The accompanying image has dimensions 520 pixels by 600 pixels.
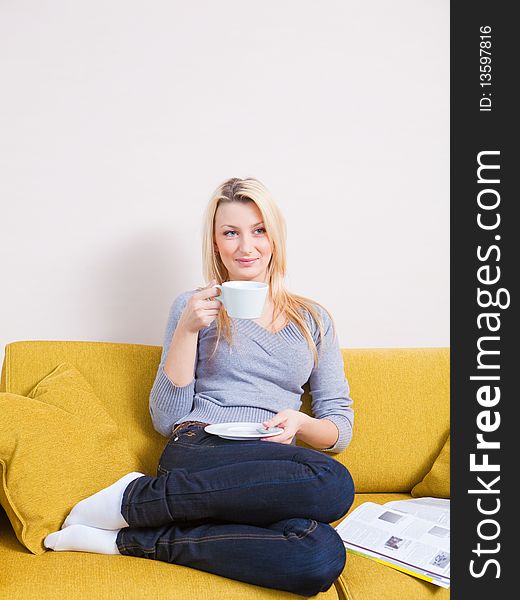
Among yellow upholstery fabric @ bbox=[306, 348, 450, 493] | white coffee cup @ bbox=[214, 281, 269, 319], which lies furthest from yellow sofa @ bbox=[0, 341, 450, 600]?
white coffee cup @ bbox=[214, 281, 269, 319]

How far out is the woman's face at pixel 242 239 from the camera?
2.21m

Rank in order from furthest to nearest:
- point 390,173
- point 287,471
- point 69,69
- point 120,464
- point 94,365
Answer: point 390,173
point 69,69
point 94,365
point 120,464
point 287,471

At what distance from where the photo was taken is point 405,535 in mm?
1919

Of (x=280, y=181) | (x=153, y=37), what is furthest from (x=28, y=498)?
(x=153, y=37)

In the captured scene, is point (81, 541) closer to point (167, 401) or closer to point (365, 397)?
point (167, 401)

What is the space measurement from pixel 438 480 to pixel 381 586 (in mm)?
546

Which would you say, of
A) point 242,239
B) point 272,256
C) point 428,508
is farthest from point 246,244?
point 428,508

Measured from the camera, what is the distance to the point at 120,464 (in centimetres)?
204

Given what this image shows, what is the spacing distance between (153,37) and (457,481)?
1.67 meters

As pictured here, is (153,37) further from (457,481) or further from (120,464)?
(457,481)

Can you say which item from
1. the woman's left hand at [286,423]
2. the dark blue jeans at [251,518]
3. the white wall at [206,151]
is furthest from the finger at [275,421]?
the white wall at [206,151]

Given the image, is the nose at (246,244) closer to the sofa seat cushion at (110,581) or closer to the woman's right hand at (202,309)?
the woman's right hand at (202,309)

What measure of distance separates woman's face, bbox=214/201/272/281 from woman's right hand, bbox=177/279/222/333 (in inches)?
6.9

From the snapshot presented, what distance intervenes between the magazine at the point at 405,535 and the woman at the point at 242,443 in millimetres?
141
